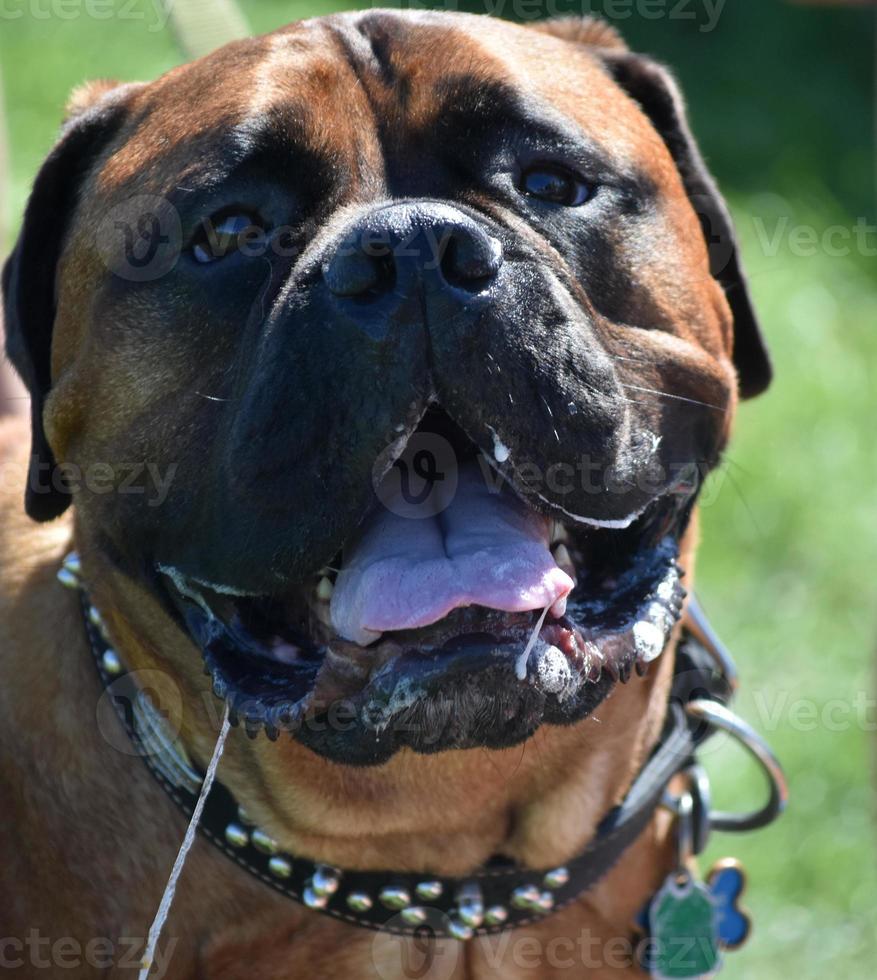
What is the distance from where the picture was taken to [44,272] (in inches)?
109

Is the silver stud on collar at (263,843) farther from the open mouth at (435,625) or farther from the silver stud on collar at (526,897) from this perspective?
the silver stud on collar at (526,897)

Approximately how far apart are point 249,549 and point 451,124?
2.74 ft

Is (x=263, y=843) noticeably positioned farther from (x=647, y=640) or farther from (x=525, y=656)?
(x=647, y=640)

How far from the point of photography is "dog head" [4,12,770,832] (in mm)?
2197

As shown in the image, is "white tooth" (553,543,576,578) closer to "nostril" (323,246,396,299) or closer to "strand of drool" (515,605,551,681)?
"strand of drool" (515,605,551,681)

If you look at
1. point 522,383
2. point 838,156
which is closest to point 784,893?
point 522,383

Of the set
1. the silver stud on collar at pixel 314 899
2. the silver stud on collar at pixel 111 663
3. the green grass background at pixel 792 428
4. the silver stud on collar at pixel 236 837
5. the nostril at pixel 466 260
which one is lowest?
the green grass background at pixel 792 428

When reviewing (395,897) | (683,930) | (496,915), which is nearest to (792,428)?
(683,930)

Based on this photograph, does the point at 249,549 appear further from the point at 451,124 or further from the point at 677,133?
the point at 677,133

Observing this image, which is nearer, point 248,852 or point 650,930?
point 248,852

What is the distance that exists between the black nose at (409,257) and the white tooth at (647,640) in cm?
65

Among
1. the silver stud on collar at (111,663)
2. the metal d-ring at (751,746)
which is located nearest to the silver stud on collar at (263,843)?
the silver stud on collar at (111,663)

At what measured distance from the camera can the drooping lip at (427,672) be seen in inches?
86.7

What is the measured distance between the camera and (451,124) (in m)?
2.50
